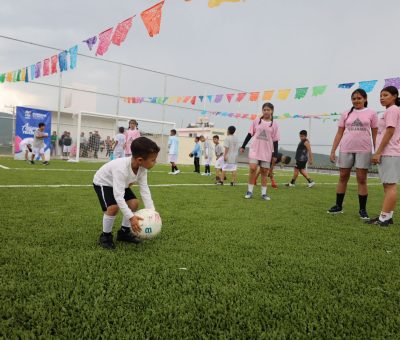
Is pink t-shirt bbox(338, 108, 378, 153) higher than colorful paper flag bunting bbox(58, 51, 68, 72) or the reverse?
the reverse

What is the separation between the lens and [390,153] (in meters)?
4.36

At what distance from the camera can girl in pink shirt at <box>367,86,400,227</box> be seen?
4312 mm

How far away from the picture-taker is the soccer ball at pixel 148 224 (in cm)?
298

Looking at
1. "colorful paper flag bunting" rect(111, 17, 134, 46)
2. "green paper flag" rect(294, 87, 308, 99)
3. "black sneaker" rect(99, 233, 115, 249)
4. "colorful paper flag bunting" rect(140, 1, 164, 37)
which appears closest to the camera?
"black sneaker" rect(99, 233, 115, 249)

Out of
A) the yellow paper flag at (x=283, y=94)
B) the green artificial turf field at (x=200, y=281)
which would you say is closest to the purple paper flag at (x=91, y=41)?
the yellow paper flag at (x=283, y=94)

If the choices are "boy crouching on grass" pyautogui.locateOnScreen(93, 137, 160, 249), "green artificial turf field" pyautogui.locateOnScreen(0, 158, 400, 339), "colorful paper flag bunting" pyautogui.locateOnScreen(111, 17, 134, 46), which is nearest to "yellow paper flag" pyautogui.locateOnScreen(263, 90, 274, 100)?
"colorful paper flag bunting" pyautogui.locateOnScreen(111, 17, 134, 46)

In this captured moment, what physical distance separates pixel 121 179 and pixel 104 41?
1301 cm

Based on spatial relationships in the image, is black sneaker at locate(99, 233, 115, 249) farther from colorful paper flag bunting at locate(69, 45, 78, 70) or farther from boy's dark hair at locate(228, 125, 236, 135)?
colorful paper flag bunting at locate(69, 45, 78, 70)

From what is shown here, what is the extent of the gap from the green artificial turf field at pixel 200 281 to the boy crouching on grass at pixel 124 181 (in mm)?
254

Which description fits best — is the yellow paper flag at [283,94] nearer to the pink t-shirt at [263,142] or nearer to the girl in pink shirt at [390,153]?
the pink t-shirt at [263,142]

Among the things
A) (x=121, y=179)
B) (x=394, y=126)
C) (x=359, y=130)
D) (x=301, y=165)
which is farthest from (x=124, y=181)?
(x=301, y=165)

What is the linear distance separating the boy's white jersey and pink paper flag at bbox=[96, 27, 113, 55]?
12473mm

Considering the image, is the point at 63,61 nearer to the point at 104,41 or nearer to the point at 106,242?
the point at 104,41

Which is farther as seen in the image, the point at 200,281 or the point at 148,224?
the point at 148,224
